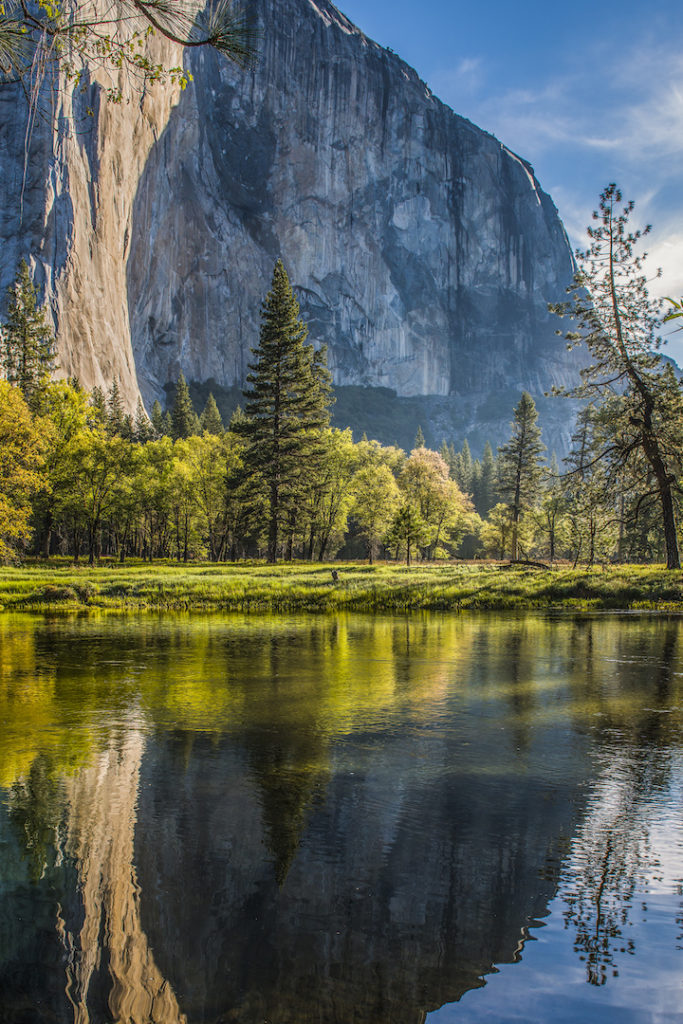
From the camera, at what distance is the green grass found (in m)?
28.0

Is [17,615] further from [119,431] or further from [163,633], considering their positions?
[119,431]

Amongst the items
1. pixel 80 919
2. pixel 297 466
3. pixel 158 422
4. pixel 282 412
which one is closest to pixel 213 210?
pixel 158 422

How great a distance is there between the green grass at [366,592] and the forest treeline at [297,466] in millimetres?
3542

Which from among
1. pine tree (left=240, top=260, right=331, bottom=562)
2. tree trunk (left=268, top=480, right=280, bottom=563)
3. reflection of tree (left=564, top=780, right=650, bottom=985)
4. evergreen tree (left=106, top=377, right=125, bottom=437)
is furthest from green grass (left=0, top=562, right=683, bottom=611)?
evergreen tree (left=106, top=377, right=125, bottom=437)

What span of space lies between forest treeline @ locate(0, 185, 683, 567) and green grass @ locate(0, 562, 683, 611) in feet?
11.6

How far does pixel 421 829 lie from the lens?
18.6ft

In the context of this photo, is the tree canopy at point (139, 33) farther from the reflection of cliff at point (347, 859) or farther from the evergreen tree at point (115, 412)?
the evergreen tree at point (115, 412)

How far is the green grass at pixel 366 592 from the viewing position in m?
28.0

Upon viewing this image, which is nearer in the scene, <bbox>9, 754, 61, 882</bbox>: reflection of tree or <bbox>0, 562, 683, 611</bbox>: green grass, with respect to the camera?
<bbox>9, 754, 61, 882</bbox>: reflection of tree

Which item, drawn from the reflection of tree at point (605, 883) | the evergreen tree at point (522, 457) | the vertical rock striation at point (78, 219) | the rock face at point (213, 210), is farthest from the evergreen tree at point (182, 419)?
the reflection of tree at point (605, 883)

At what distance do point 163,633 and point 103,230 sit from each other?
84.8 meters

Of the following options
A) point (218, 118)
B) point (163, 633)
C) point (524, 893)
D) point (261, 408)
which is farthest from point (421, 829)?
point (218, 118)

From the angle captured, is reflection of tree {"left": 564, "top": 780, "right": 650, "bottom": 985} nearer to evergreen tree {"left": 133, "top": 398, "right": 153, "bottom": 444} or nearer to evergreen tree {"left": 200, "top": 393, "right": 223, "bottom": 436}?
evergreen tree {"left": 200, "top": 393, "right": 223, "bottom": 436}

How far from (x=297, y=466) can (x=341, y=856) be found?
145 feet
